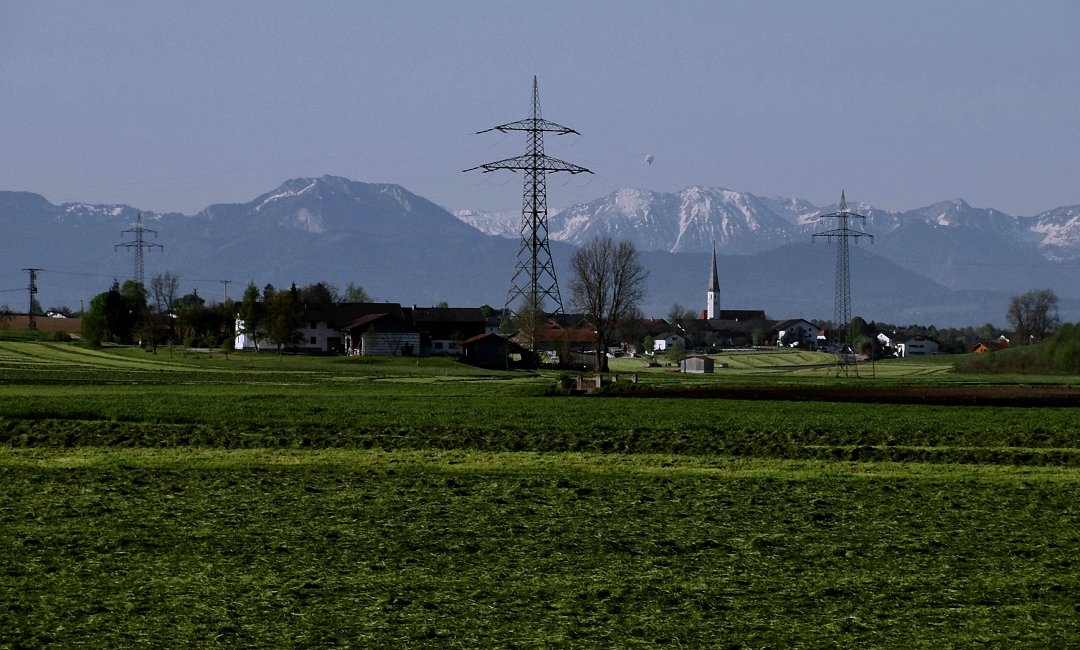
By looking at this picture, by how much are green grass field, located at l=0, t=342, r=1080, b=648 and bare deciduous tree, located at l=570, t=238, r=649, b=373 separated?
3076 inches

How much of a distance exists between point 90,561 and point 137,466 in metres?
12.4

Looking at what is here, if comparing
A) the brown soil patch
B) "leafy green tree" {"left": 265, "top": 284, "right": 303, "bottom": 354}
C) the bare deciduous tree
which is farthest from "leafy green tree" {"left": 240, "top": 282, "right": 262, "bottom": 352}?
the brown soil patch

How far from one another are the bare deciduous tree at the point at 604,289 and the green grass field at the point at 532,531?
78132 millimetres

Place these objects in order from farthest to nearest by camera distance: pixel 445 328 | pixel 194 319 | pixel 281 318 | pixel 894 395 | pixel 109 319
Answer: pixel 445 328
pixel 194 319
pixel 109 319
pixel 281 318
pixel 894 395

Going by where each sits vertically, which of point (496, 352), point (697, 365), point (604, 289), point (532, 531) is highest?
point (604, 289)

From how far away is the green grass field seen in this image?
55.5 feet

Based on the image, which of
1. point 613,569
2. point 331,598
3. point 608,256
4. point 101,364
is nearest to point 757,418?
point 613,569

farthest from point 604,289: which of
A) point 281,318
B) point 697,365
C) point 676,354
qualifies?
point 676,354

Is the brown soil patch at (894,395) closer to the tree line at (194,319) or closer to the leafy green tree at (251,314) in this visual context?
the tree line at (194,319)

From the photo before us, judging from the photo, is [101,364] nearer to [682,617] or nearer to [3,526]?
[3,526]

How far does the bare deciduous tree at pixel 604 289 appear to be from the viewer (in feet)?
410

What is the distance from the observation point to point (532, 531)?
23.1 metres

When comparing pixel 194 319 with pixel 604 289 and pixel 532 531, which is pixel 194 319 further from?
pixel 532 531

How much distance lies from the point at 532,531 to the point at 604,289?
104571mm
